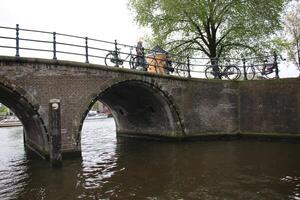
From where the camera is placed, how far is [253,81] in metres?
17.6

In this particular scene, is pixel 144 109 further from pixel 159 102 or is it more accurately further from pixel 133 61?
pixel 133 61

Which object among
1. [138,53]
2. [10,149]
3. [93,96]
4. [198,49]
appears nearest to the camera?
[93,96]

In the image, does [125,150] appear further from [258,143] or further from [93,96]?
[258,143]

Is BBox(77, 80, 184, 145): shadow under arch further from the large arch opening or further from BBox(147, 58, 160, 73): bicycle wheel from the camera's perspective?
BBox(147, 58, 160, 73): bicycle wheel

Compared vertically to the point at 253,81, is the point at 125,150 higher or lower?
lower

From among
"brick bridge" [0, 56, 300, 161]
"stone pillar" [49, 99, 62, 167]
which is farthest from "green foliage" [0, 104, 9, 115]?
"stone pillar" [49, 99, 62, 167]

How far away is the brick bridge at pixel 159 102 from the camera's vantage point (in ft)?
42.4

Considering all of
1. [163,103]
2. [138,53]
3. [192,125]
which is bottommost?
[192,125]

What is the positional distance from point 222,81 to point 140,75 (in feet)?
16.7

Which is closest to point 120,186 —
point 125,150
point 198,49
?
point 125,150

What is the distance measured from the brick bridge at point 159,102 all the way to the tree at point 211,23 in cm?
442

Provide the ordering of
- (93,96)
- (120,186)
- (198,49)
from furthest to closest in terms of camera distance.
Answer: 1. (198,49)
2. (93,96)
3. (120,186)

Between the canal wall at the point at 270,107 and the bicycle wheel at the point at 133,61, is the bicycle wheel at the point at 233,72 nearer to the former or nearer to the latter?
the canal wall at the point at 270,107

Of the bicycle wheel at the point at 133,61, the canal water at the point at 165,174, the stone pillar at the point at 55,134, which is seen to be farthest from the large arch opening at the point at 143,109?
the stone pillar at the point at 55,134
